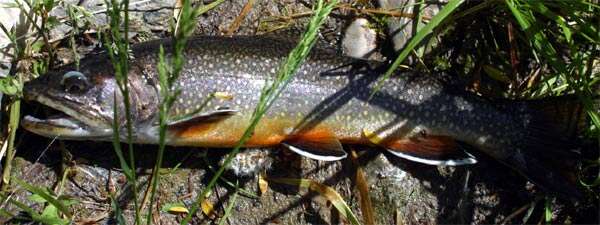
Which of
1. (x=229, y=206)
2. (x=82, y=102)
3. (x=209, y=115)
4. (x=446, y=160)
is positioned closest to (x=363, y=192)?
(x=446, y=160)

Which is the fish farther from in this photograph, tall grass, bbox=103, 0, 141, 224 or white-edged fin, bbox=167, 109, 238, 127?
tall grass, bbox=103, 0, 141, 224

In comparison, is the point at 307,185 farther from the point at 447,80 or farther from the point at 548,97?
the point at 548,97

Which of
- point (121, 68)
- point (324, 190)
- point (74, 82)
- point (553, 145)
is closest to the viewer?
point (121, 68)

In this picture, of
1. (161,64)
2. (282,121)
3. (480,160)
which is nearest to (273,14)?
(282,121)

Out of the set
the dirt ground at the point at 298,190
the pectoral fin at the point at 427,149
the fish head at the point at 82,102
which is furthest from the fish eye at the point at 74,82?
the pectoral fin at the point at 427,149

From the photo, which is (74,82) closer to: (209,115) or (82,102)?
Result: (82,102)

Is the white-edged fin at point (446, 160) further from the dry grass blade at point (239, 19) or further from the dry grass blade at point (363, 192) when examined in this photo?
the dry grass blade at point (239, 19)

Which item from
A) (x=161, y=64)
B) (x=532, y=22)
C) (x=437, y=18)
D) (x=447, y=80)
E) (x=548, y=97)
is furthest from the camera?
(x=447, y=80)
